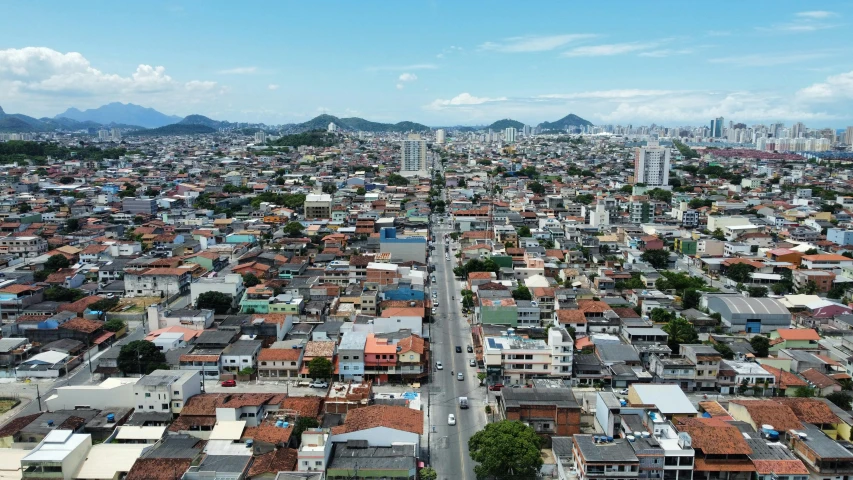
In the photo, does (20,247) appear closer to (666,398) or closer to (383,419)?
(383,419)

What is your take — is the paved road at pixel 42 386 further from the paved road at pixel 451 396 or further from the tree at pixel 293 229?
the tree at pixel 293 229

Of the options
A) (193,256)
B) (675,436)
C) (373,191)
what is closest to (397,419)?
(675,436)

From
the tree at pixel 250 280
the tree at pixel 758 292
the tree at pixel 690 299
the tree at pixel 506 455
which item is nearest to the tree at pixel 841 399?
the tree at pixel 690 299

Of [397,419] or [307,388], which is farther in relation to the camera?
[307,388]

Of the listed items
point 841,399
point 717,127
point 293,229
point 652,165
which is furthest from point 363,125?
point 841,399

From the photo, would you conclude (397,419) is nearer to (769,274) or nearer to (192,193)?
(769,274)

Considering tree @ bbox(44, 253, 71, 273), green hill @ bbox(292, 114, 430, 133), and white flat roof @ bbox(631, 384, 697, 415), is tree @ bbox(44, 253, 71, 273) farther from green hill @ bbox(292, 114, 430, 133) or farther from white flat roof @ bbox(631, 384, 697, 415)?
green hill @ bbox(292, 114, 430, 133)
